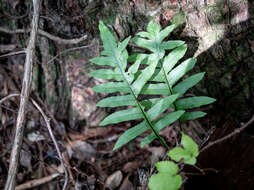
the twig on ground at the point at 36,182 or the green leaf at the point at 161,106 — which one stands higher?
the green leaf at the point at 161,106

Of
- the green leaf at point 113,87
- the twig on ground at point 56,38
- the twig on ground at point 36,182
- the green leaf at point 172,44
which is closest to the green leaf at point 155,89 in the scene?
the green leaf at point 113,87

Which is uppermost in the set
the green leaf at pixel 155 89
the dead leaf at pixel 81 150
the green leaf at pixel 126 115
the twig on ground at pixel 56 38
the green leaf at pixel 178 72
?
the twig on ground at pixel 56 38

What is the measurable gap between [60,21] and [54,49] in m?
0.26

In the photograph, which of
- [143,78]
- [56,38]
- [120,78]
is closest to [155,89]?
[143,78]

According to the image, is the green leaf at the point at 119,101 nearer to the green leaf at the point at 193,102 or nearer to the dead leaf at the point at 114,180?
the green leaf at the point at 193,102

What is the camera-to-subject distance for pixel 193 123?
6.18ft

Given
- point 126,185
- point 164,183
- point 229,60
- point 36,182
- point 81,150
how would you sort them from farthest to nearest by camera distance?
point 81,150 → point 36,182 → point 126,185 → point 229,60 → point 164,183

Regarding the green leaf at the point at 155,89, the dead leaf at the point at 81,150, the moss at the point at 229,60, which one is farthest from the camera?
the dead leaf at the point at 81,150

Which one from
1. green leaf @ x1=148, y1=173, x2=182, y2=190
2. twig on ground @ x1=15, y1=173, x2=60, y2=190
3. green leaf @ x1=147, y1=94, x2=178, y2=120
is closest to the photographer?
green leaf @ x1=148, y1=173, x2=182, y2=190

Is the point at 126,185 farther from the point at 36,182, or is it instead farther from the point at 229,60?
Result: the point at 229,60

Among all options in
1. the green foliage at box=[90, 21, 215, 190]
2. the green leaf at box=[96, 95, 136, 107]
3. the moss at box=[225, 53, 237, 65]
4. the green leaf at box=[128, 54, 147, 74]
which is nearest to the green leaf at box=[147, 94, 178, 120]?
the green foliage at box=[90, 21, 215, 190]

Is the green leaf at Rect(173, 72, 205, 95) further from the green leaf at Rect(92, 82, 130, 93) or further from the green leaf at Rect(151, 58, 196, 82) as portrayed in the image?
the green leaf at Rect(92, 82, 130, 93)

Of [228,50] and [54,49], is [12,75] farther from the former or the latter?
[228,50]

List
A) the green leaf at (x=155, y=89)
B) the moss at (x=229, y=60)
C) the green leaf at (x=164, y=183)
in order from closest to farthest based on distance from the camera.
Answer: the green leaf at (x=164, y=183), the green leaf at (x=155, y=89), the moss at (x=229, y=60)
